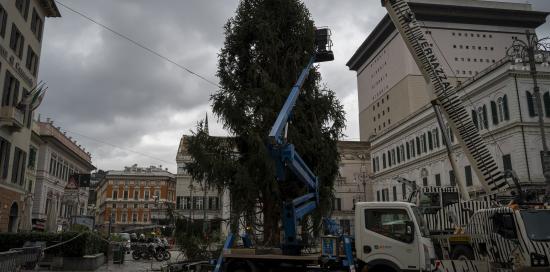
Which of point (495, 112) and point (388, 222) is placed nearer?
point (388, 222)

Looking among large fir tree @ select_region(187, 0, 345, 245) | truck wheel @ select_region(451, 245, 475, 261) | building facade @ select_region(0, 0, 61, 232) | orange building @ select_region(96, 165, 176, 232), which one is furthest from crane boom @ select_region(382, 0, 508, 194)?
orange building @ select_region(96, 165, 176, 232)

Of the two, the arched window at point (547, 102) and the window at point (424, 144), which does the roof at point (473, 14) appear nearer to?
the window at point (424, 144)

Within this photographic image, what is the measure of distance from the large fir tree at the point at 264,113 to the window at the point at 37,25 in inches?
666

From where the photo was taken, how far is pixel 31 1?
30.0m

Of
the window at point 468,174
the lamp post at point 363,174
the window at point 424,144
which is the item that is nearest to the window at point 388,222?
the window at point 468,174

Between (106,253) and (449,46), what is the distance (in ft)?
246

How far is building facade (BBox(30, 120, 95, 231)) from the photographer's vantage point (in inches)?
2140

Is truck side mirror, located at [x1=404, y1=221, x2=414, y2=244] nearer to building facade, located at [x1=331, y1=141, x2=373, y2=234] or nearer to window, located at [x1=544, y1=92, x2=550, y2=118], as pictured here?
window, located at [x1=544, y1=92, x2=550, y2=118]

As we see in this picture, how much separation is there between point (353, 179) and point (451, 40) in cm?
3285

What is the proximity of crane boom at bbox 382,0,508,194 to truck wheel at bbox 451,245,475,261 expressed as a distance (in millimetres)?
3797

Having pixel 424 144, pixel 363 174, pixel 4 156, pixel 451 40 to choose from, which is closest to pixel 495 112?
pixel 424 144

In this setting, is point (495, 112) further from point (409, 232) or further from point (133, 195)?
point (133, 195)

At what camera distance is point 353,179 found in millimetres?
78000

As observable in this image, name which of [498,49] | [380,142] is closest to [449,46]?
[498,49]
